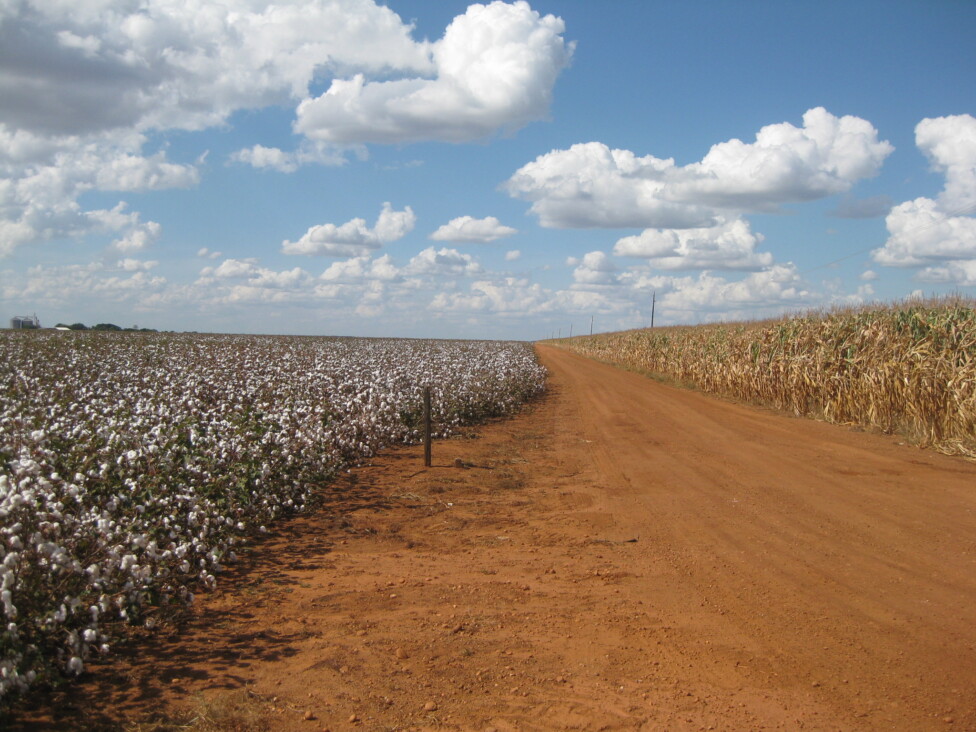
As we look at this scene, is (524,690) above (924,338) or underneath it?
underneath

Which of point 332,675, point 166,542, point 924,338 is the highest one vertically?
point 924,338

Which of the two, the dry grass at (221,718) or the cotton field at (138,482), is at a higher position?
the cotton field at (138,482)

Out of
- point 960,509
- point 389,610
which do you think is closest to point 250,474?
point 389,610

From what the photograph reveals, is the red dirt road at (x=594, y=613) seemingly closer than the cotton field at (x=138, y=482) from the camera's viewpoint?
Yes

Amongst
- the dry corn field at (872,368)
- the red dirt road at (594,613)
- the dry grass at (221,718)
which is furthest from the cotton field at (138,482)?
the dry corn field at (872,368)

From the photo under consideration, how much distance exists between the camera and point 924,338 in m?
13.8

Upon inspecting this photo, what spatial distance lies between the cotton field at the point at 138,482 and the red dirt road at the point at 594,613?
1.13ft

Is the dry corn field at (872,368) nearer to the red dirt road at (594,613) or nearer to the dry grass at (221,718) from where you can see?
the red dirt road at (594,613)

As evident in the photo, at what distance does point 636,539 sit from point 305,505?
3.71 metres

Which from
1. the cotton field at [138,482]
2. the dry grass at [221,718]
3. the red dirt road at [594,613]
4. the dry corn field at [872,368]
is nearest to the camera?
the dry grass at [221,718]

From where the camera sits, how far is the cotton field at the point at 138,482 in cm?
432

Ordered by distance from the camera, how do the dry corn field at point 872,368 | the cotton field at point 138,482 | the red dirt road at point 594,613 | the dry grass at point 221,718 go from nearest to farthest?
the dry grass at point 221,718 → the red dirt road at point 594,613 → the cotton field at point 138,482 → the dry corn field at point 872,368

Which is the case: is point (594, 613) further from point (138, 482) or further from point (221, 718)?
point (138, 482)

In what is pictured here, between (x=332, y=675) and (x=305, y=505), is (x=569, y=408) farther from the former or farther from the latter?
(x=332, y=675)
